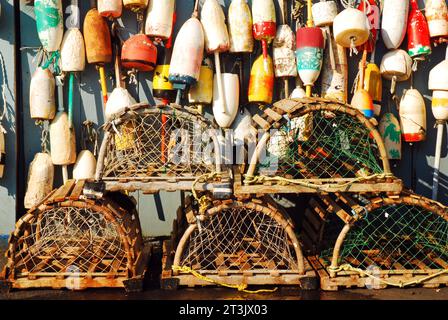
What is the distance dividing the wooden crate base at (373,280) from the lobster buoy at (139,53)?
2.47 meters

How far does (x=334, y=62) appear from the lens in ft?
15.0

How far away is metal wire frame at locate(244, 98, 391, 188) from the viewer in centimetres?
339

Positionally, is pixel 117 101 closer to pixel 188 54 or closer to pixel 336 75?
pixel 188 54

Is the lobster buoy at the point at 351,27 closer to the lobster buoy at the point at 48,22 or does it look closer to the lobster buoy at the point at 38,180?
the lobster buoy at the point at 48,22

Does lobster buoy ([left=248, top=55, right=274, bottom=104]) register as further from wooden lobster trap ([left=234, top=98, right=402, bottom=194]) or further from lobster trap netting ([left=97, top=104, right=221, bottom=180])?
lobster trap netting ([left=97, top=104, right=221, bottom=180])

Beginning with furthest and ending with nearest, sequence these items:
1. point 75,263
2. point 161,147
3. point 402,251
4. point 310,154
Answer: point 161,147
point 310,154
point 402,251
point 75,263

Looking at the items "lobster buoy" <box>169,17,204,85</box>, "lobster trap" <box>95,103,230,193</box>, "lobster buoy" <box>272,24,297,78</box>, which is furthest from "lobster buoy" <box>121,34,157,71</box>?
"lobster buoy" <box>272,24,297,78</box>

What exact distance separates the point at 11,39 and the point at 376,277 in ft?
13.0

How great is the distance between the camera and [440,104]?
15.0 ft

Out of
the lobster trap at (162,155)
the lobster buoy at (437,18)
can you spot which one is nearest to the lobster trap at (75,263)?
the lobster trap at (162,155)

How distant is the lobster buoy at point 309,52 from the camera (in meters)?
4.39

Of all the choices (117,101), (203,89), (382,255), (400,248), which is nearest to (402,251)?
(400,248)

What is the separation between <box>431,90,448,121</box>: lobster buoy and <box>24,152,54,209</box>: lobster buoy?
3.82 m

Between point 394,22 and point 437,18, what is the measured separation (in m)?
0.42
